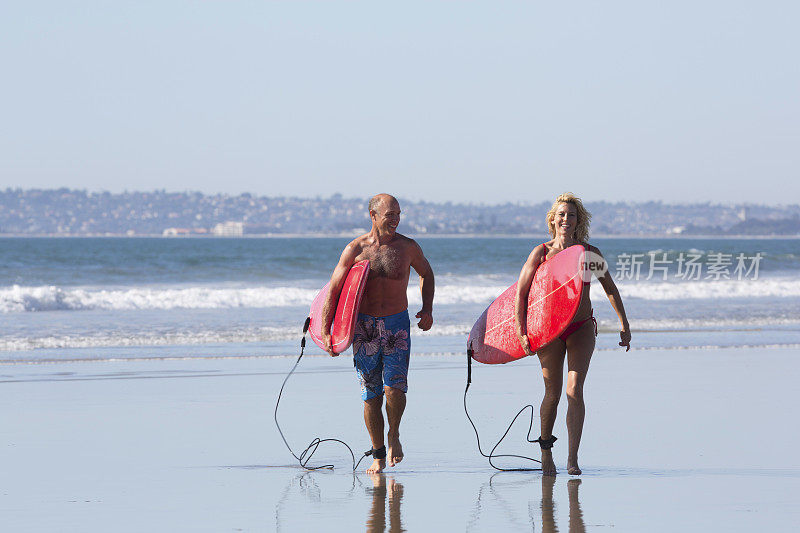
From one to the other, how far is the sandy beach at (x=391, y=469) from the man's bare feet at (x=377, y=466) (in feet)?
0.23

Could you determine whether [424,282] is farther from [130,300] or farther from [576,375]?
[130,300]

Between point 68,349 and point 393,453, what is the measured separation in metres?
8.30

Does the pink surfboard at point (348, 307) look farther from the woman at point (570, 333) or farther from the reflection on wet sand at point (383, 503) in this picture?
→ the woman at point (570, 333)

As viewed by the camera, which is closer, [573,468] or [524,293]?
[573,468]

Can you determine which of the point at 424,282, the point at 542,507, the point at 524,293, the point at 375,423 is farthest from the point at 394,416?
the point at 542,507

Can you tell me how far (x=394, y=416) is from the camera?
248 inches

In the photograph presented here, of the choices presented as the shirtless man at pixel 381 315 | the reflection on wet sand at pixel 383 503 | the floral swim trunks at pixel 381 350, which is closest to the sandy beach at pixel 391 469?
the reflection on wet sand at pixel 383 503

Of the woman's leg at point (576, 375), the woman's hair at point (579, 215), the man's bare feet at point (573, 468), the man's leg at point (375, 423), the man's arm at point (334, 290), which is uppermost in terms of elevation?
the woman's hair at point (579, 215)

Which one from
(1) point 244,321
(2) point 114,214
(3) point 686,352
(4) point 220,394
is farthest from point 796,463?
(2) point 114,214

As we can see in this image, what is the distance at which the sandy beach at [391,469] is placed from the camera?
510cm

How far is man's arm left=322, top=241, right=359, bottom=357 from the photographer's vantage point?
6227 mm

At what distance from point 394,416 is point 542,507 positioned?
126 cm

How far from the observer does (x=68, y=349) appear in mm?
13602

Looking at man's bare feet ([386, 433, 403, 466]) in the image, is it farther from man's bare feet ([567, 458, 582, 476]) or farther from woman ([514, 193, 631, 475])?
man's bare feet ([567, 458, 582, 476])
